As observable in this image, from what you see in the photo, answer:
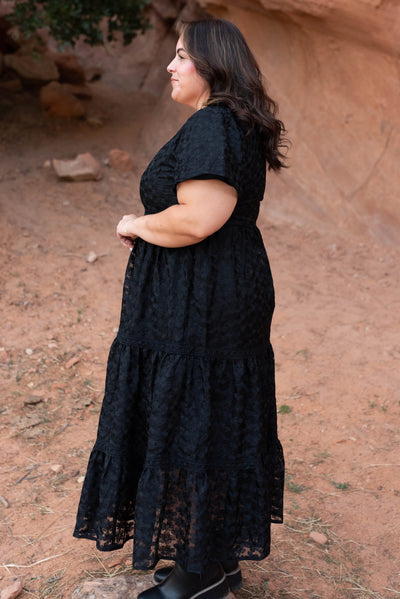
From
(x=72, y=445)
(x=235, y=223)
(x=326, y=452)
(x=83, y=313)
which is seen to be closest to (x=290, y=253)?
(x=83, y=313)

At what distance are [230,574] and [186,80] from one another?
1.78 m

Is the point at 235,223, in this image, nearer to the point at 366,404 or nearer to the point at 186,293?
the point at 186,293

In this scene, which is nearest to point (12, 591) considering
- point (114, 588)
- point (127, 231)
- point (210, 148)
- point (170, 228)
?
point (114, 588)

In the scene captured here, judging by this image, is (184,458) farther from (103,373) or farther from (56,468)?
(103,373)

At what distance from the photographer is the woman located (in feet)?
6.25

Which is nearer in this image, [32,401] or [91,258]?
[32,401]

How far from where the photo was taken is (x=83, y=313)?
498 cm

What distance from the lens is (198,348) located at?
197 centimetres

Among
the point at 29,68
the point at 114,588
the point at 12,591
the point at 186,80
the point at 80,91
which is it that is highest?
the point at 186,80

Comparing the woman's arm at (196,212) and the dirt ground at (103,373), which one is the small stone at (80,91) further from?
the woman's arm at (196,212)

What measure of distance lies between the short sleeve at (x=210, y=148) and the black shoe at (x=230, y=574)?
145 cm

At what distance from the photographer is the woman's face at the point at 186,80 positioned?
1931mm

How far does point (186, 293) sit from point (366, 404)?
8.49ft

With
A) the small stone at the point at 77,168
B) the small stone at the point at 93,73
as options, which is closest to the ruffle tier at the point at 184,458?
the small stone at the point at 77,168
